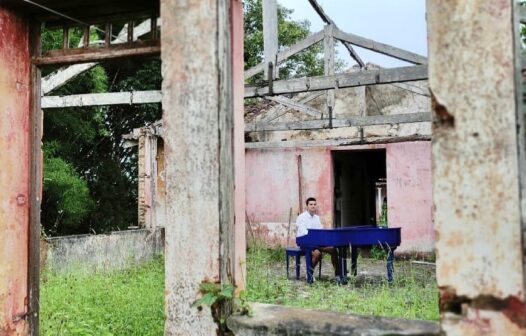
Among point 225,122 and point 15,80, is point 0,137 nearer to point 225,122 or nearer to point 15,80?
point 15,80

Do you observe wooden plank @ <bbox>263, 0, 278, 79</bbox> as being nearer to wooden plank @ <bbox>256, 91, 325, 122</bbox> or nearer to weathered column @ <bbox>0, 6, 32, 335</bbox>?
wooden plank @ <bbox>256, 91, 325, 122</bbox>

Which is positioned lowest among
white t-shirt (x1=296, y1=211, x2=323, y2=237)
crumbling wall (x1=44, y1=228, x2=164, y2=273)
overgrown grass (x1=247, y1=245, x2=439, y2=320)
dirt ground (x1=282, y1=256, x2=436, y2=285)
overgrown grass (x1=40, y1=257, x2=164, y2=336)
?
dirt ground (x1=282, y1=256, x2=436, y2=285)

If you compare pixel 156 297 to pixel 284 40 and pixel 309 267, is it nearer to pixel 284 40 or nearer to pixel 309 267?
pixel 309 267

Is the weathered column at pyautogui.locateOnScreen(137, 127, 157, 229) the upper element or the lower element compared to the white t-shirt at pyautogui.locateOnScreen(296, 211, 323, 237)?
upper

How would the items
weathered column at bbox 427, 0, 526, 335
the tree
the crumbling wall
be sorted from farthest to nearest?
the tree, the crumbling wall, weathered column at bbox 427, 0, 526, 335

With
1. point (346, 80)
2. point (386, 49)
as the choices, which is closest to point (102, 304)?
point (346, 80)

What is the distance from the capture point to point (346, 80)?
7469 mm

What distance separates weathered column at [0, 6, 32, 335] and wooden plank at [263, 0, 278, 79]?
4306mm

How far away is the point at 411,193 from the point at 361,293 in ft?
17.7

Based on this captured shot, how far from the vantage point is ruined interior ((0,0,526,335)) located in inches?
111

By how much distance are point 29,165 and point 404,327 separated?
3282mm

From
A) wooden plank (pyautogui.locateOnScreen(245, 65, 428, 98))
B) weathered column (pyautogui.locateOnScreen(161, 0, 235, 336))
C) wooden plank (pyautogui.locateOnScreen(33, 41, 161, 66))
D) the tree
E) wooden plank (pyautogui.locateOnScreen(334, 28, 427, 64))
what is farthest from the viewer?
the tree

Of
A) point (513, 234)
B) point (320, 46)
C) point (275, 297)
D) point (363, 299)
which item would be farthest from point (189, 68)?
point (320, 46)

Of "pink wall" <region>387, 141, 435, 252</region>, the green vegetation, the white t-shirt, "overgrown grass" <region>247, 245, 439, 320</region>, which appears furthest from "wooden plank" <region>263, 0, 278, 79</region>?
"pink wall" <region>387, 141, 435, 252</region>
